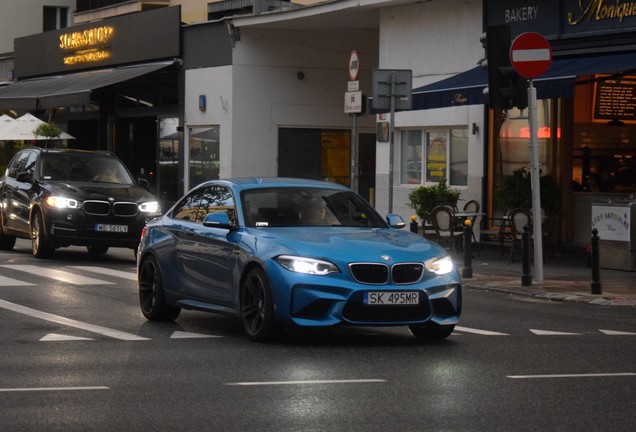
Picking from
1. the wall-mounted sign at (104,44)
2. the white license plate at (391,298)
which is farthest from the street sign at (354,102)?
the wall-mounted sign at (104,44)

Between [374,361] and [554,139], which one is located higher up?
[554,139]

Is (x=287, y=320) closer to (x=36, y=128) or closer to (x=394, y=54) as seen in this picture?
(x=394, y=54)

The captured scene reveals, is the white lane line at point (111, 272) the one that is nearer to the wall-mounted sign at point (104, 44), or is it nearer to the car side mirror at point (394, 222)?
the car side mirror at point (394, 222)

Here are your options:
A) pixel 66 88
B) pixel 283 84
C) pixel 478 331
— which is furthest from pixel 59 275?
pixel 66 88

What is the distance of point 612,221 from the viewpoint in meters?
21.3

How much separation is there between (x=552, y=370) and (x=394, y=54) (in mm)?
19646

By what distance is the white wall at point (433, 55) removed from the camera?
88.6ft

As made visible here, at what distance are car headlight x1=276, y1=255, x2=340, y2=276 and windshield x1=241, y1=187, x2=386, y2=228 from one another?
1.07 m

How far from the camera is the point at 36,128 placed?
39.4 m

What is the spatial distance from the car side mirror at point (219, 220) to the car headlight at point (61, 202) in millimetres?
10384

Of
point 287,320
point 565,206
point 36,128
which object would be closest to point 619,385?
point 287,320

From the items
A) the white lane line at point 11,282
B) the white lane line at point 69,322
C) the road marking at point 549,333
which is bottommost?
the road marking at point 549,333

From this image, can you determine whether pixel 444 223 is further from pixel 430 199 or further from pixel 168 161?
pixel 168 161

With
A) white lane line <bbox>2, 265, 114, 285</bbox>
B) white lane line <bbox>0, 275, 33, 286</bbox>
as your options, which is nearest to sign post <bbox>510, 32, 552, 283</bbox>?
white lane line <bbox>2, 265, 114, 285</bbox>
